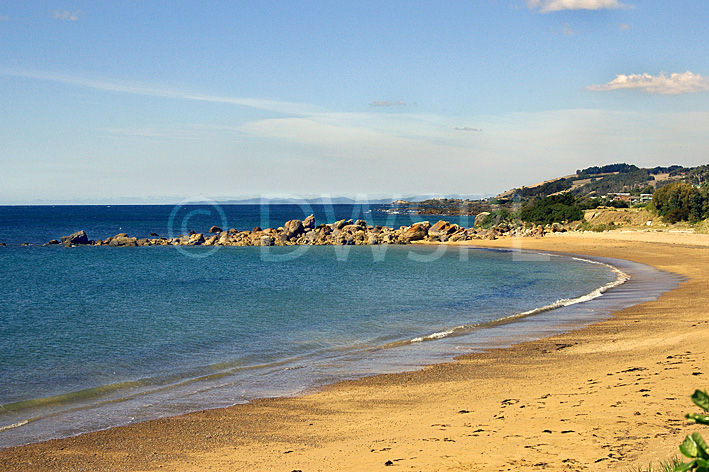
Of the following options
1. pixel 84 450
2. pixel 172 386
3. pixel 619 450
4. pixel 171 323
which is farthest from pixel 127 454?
pixel 171 323

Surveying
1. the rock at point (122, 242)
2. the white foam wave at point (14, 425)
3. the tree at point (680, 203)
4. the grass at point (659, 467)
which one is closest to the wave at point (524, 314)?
the white foam wave at point (14, 425)

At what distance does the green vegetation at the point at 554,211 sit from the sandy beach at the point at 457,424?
59403mm

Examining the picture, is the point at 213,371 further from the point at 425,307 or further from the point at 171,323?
the point at 425,307

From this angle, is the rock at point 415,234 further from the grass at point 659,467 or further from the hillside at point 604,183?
the hillside at point 604,183

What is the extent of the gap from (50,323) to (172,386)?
9544 millimetres

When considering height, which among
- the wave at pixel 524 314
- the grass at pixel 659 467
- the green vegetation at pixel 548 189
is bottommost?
the wave at pixel 524 314

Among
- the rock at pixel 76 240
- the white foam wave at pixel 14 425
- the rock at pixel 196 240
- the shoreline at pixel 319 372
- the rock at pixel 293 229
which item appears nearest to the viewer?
the white foam wave at pixel 14 425

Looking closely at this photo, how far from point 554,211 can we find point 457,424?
6878cm

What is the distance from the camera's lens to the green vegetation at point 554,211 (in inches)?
2729

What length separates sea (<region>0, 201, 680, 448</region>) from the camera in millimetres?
11078

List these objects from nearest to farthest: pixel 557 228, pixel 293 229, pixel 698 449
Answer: pixel 698 449, pixel 293 229, pixel 557 228

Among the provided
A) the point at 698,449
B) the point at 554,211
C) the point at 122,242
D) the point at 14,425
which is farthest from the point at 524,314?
the point at 554,211

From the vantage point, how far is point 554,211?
72.2 meters

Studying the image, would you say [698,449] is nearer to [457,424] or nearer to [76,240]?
[457,424]
